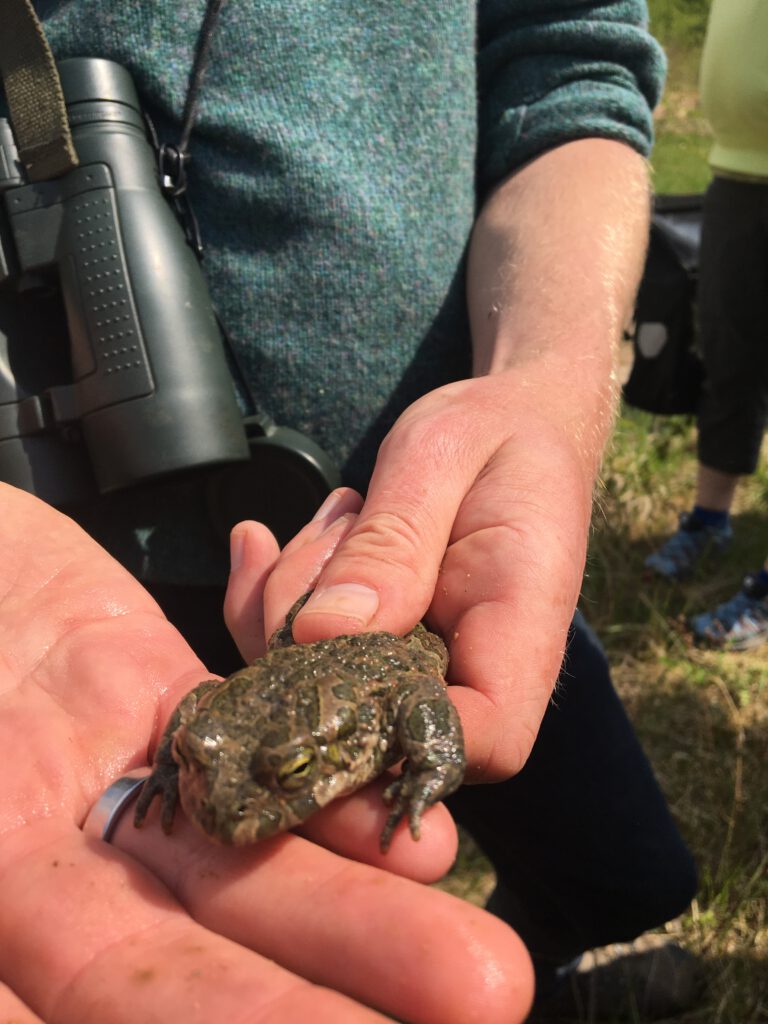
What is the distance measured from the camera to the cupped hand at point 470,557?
2.20 metres

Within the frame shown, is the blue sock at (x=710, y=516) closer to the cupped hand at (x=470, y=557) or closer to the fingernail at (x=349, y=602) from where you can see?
the cupped hand at (x=470, y=557)

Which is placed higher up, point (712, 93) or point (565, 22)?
point (565, 22)

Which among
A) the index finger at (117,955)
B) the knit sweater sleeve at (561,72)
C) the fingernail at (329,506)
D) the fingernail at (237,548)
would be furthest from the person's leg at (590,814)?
the knit sweater sleeve at (561,72)

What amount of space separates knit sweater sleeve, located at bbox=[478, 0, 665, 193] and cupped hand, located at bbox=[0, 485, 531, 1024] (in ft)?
8.52

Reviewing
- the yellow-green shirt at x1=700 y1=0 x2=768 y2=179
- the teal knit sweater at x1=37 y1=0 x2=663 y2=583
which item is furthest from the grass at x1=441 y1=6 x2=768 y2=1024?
the yellow-green shirt at x1=700 y1=0 x2=768 y2=179

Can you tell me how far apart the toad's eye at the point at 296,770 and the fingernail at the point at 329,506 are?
0.93 m

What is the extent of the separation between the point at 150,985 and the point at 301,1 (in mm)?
3147

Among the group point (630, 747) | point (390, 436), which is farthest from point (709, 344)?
point (390, 436)

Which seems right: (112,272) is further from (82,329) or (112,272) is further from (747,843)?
(747,843)

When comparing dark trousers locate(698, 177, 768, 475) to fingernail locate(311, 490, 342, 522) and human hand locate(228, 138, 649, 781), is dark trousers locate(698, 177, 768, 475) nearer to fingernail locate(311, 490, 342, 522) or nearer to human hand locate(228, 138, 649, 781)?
human hand locate(228, 138, 649, 781)

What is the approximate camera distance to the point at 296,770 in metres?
2.04

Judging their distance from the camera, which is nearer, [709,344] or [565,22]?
[565,22]

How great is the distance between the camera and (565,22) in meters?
3.49

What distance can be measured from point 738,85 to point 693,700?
3.92 metres
